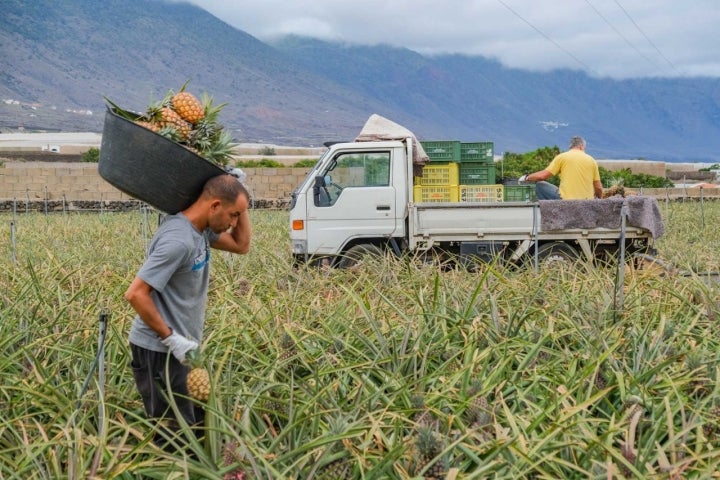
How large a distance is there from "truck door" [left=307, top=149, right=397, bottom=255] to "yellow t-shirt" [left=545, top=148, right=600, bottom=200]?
1.97m

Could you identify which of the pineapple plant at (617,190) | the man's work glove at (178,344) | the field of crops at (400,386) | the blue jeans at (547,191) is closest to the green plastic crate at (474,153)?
the blue jeans at (547,191)

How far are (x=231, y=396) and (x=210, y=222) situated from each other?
846 mm

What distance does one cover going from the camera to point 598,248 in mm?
10336

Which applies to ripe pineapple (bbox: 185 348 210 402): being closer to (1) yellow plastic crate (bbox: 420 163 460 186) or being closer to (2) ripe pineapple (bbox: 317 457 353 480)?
(2) ripe pineapple (bbox: 317 457 353 480)

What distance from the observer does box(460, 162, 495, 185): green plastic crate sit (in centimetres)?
1107

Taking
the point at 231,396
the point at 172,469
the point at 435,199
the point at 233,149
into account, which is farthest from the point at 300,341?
the point at 435,199

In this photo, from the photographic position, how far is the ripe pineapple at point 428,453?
3.39 metres

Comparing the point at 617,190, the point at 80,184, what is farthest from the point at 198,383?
the point at 80,184

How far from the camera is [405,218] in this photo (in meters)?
10.1

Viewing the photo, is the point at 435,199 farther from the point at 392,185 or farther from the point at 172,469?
the point at 172,469

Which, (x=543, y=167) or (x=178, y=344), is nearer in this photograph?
(x=178, y=344)

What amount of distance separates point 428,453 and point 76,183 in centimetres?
2745

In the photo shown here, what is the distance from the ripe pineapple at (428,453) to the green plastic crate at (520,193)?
7.24 metres

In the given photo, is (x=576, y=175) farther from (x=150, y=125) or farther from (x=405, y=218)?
(x=150, y=125)
